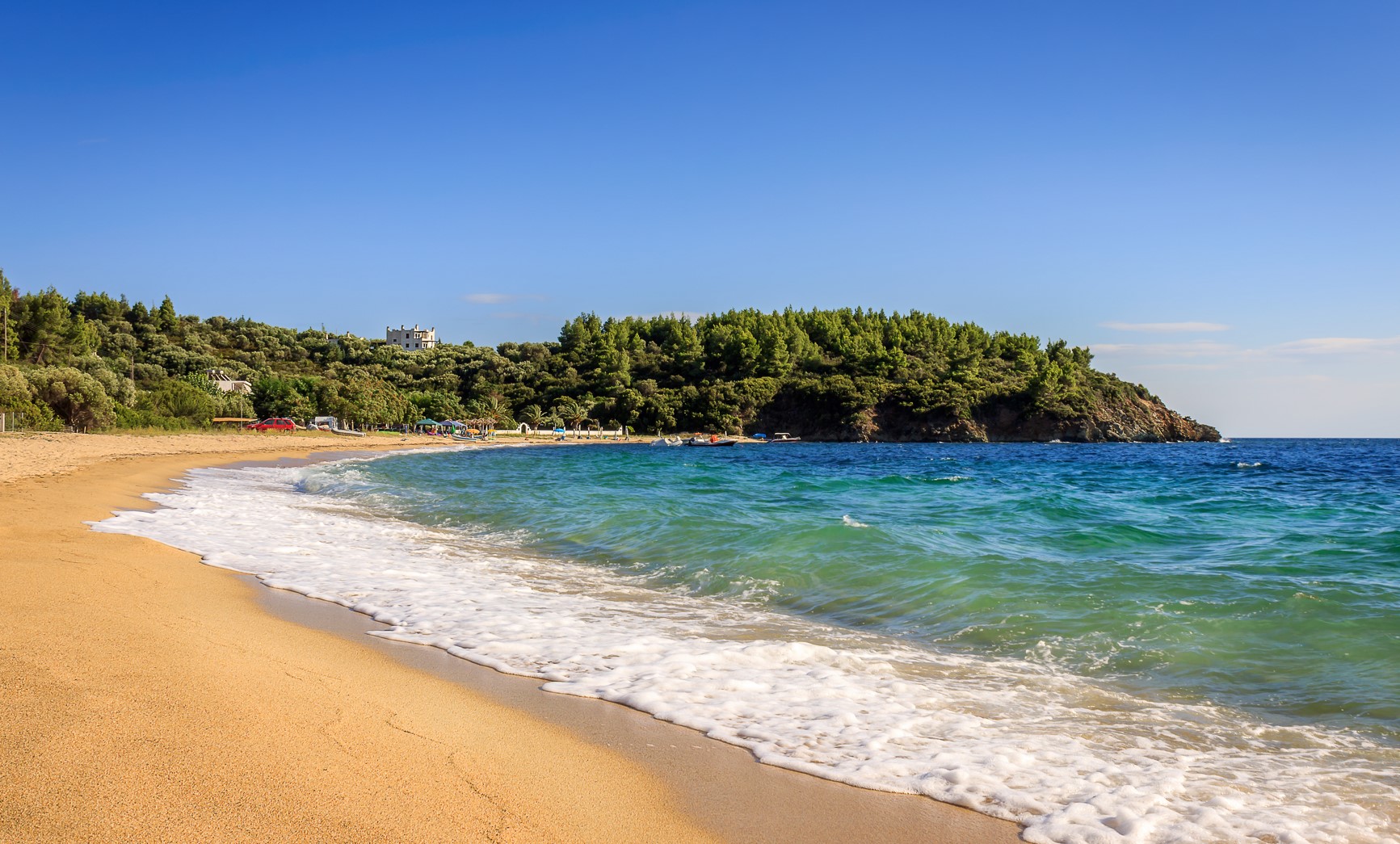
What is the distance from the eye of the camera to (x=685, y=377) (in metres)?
111

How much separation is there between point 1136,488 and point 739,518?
14.0m

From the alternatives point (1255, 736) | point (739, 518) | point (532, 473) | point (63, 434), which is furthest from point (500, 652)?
point (63, 434)

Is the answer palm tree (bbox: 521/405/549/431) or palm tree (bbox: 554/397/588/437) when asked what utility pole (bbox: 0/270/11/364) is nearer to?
palm tree (bbox: 521/405/549/431)

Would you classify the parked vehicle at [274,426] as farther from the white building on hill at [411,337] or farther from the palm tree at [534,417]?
the white building on hill at [411,337]

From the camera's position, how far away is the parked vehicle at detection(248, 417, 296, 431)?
58178mm

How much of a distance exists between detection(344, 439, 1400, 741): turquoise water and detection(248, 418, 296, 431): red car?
138ft

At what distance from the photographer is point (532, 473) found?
2945cm

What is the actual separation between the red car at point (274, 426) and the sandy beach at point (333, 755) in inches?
2298

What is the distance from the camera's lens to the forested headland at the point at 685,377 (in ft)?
274

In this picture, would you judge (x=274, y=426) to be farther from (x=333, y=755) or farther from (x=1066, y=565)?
(x=333, y=755)

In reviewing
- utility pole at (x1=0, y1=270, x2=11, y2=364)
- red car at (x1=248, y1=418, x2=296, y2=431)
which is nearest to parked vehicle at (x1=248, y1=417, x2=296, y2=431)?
red car at (x1=248, y1=418, x2=296, y2=431)

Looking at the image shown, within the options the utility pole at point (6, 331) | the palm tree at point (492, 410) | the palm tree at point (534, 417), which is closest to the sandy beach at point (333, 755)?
the utility pole at point (6, 331)

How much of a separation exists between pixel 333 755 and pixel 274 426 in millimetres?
64896

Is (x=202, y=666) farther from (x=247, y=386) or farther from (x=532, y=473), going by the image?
(x=247, y=386)
